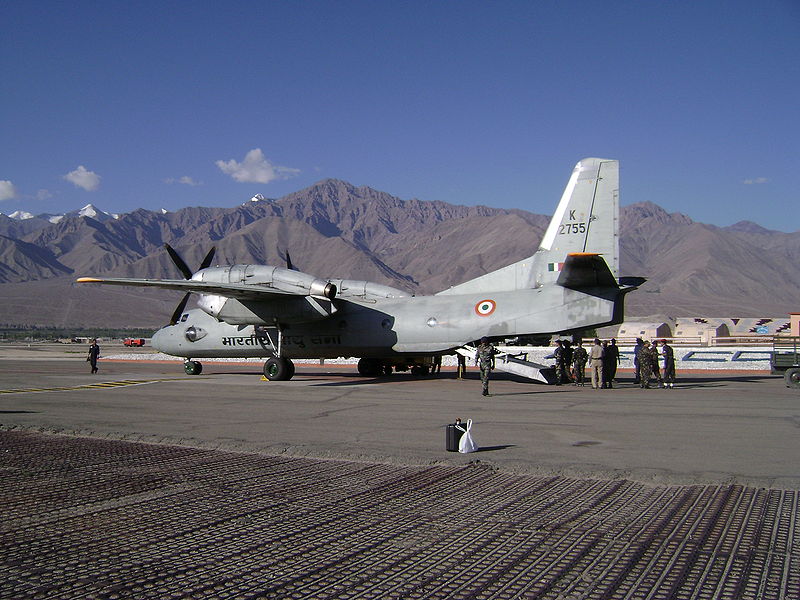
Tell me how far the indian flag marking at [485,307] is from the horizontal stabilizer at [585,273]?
2.41 m

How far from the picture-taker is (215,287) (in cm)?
2203

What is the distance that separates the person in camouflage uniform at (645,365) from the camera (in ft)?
72.2

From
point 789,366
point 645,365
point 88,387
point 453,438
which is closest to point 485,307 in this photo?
point 645,365

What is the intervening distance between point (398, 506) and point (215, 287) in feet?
54.7

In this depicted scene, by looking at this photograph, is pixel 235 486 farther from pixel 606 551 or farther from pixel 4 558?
pixel 606 551

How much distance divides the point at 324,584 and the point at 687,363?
34499mm

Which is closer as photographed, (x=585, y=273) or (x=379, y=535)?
(x=379, y=535)

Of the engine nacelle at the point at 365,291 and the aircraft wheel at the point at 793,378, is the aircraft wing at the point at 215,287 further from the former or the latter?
the aircraft wheel at the point at 793,378

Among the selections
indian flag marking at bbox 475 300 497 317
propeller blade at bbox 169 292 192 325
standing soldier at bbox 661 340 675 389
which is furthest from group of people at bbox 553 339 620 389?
propeller blade at bbox 169 292 192 325

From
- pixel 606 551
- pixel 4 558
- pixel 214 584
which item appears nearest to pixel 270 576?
pixel 214 584

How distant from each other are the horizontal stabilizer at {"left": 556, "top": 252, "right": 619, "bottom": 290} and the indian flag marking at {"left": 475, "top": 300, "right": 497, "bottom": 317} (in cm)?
241

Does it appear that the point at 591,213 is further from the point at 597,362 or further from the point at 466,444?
the point at 466,444

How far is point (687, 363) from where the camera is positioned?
116 ft

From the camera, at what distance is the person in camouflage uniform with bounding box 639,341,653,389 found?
22000 mm
